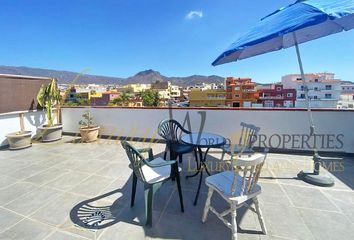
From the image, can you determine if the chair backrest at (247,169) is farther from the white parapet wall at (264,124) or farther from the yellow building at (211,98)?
the yellow building at (211,98)

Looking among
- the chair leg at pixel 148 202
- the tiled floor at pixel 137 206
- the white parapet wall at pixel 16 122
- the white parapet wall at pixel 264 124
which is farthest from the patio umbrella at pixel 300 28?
the white parapet wall at pixel 16 122

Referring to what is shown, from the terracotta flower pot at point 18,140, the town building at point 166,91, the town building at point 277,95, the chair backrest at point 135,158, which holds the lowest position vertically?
the terracotta flower pot at point 18,140

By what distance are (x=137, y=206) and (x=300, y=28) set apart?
7.94 feet

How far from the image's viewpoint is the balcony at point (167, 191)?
1682 mm

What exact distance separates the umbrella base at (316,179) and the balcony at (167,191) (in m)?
0.09

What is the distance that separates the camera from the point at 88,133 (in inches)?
189

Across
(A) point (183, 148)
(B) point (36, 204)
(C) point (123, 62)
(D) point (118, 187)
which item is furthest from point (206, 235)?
(C) point (123, 62)

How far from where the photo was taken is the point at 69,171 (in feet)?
9.98

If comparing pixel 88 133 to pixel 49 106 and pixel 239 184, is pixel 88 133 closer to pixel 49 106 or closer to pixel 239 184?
pixel 49 106

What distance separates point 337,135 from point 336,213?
248cm

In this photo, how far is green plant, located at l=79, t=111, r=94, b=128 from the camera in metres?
5.13

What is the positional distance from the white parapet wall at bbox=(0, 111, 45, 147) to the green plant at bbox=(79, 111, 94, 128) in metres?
1.18

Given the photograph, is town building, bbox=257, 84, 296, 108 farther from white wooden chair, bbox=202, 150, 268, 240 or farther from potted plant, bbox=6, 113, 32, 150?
white wooden chair, bbox=202, 150, 268, 240

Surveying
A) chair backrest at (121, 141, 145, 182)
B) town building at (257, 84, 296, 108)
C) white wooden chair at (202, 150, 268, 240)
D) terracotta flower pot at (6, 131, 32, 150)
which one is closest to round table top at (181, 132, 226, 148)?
white wooden chair at (202, 150, 268, 240)
